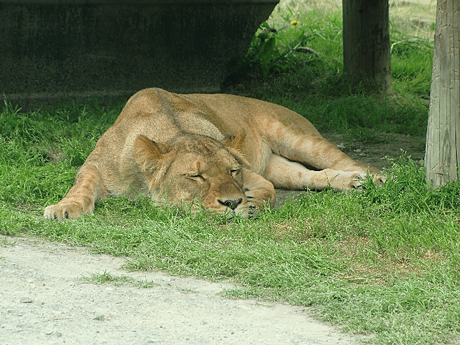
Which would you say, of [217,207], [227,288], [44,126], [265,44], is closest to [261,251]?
[227,288]

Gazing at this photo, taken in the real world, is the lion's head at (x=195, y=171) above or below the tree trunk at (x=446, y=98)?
below

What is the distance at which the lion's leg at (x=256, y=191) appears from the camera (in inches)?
193

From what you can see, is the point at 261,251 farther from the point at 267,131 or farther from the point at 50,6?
the point at 50,6

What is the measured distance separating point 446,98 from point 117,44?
556 centimetres

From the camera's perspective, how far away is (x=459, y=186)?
4422 millimetres

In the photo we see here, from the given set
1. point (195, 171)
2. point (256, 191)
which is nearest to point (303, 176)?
point (256, 191)

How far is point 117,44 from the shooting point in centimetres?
905

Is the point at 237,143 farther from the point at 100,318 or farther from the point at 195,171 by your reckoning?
the point at 100,318

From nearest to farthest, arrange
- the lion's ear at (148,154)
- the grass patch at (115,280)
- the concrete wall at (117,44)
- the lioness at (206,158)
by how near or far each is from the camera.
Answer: the grass patch at (115,280), the lioness at (206,158), the lion's ear at (148,154), the concrete wall at (117,44)

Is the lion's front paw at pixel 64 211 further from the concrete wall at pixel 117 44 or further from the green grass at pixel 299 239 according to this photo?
the concrete wall at pixel 117 44

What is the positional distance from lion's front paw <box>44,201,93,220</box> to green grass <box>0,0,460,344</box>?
9 centimetres

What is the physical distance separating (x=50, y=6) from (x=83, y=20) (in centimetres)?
45

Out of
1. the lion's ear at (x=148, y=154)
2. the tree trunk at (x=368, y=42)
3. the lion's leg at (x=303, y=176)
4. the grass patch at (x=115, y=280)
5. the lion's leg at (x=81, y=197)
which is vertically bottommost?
the lion's leg at (x=303, y=176)

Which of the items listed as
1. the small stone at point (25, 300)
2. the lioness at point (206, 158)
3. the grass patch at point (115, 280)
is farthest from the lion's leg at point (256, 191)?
the small stone at point (25, 300)
